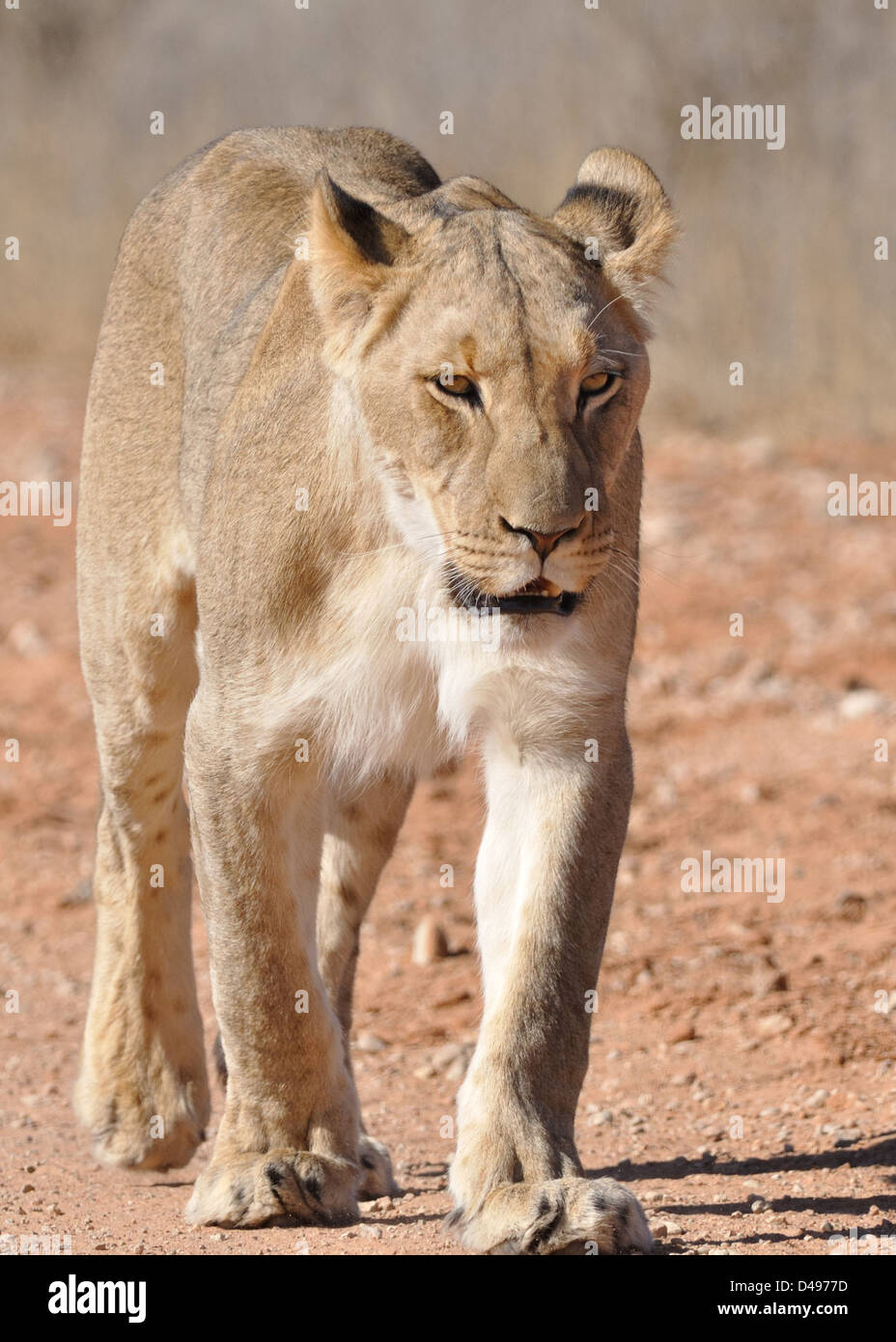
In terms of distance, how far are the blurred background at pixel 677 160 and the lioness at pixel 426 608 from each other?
8514 millimetres

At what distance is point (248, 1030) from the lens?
4.20 m

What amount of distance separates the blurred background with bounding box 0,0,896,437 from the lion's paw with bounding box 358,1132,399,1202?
8.68m

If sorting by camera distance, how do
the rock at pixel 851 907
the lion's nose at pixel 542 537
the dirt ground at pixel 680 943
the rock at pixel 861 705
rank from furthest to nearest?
the rock at pixel 861 705, the rock at pixel 851 907, the dirt ground at pixel 680 943, the lion's nose at pixel 542 537

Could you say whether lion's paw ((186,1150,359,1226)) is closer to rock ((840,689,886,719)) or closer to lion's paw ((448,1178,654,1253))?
lion's paw ((448,1178,654,1253))

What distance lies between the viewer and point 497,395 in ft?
11.9

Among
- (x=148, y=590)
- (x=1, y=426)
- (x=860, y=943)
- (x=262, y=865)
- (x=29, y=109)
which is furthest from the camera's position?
(x=29, y=109)

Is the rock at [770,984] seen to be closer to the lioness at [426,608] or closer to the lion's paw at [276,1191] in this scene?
the lioness at [426,608]

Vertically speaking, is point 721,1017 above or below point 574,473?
below

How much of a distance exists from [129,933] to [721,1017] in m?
1.85

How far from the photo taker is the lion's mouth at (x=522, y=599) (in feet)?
12.1

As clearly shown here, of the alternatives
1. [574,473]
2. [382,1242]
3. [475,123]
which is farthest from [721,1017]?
[475,123]

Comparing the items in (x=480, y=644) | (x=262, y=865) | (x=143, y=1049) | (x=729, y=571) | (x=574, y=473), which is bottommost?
(x=143, y=1049)

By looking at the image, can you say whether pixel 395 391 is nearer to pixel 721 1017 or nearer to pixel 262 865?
pixel 262 865

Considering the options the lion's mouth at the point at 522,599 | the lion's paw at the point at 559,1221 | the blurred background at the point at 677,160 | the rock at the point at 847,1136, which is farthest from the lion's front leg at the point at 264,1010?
the blurred background at the point at 677,160
